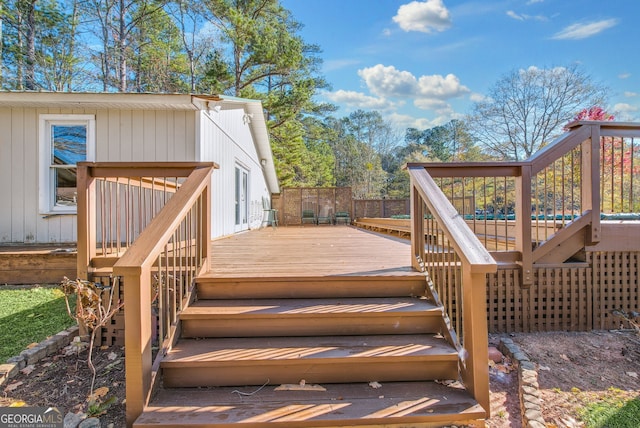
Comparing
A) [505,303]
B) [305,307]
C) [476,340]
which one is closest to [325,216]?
[505,303]

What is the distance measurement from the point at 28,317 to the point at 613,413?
4979 millimetres

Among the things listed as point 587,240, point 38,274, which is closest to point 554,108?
point 587,240

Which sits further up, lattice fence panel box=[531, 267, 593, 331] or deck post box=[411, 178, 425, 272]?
deck post box=[411, 178, 425, 272]

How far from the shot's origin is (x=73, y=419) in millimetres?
1842

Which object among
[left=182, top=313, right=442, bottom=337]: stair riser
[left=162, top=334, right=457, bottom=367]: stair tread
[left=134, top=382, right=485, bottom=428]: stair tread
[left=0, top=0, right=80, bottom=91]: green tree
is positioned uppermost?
[left=0, top=0, right=80, bottom=91]: green tree

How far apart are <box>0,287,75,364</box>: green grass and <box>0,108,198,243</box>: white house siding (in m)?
1.77

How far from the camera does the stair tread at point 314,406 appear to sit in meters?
1.70

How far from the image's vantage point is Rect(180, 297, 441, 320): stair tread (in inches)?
90.4

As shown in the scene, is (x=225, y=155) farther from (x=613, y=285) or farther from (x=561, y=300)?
(x=613, y=285)

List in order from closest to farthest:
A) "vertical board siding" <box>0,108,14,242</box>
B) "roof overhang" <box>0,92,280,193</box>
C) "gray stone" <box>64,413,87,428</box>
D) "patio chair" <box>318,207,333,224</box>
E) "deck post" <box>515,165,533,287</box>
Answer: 1. "gray stone" <box>64,413,87,428</box>
2. "deck post" <box>515,165,533,287</box>
3. "roof overhang" <box>0,92,280,193</box>
4. "vertical board siding" <box>0,108,14,242</box>
5. "patio chair" <box>318,207,333,224</box>

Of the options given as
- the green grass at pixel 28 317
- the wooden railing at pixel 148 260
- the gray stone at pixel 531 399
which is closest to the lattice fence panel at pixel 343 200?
the green grass at pixel 28 317

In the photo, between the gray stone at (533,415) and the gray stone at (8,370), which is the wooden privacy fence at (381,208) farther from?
the gray stone at (8,370)

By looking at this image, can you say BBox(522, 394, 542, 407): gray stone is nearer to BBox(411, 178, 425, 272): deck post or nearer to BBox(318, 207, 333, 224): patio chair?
BBox(411, 178, 425, 272): deck post

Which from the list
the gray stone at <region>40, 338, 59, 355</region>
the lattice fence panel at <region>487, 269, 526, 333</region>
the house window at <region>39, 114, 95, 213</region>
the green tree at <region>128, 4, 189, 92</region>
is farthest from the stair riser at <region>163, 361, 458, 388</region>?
the green tree at <region>128, 4, 189, 92</region>
